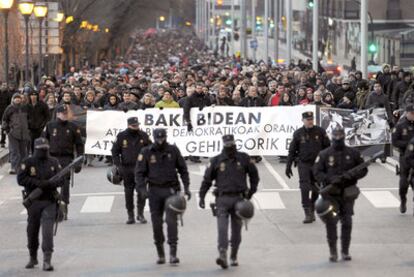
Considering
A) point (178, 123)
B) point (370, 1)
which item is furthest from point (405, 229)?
point (370, 1)

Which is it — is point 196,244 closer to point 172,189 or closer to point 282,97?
point 172,189

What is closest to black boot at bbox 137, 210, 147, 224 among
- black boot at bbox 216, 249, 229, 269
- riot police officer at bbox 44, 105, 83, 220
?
riot police officer at bbox 44, 105, 83, 220

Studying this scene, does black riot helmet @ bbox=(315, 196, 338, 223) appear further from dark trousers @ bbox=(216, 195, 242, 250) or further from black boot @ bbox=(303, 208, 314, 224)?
black boot @ bbox=(303, 208, 314, 224)

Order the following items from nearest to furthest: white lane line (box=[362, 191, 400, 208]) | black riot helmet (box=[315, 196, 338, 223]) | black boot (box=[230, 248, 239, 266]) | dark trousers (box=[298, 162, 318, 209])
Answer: black boot (box=[230, 248, 239, 266]) → black riot helmet (box=[315, 196, 338, 223]) → dark trousers (box=[298, 162, 318, 209]) → white lane line (box=[362, 191, 400, 208])

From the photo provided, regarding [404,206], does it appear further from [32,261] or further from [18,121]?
[18,121]

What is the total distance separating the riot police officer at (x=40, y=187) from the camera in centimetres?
1638

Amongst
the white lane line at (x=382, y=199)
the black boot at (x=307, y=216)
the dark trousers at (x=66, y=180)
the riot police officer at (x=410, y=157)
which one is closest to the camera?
the riot police officer at (x=410, y=157)

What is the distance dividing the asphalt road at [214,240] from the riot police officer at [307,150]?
1.44 feet

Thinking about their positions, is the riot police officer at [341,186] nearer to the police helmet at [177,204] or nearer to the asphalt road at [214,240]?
the asphalt road at [214,240]

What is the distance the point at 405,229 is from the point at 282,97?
10701mm

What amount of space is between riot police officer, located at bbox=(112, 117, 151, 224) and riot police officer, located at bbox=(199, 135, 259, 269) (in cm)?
303

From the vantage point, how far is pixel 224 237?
52.2 feet

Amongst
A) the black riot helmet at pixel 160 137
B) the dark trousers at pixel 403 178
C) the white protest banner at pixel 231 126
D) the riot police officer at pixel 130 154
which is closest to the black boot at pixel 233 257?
the black riot helmet at pixel 160 137

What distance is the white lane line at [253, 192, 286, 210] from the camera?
21938 millimetres
